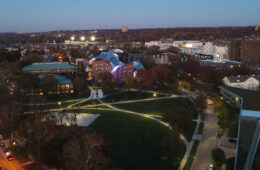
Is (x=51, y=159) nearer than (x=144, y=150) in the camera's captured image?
Yes

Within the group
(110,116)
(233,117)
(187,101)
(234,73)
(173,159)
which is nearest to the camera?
(173,159)

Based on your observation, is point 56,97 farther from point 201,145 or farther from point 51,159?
point 201,145

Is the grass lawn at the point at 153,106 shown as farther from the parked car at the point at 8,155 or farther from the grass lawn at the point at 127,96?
the parked car at the point at 8,155

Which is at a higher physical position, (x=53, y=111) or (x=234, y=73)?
(x=234, y=73)

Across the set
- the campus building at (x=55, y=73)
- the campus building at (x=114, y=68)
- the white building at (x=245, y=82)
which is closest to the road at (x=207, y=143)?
the white building at (x=245, y=82)

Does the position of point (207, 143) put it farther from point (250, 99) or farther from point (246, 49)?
point (246, 49)

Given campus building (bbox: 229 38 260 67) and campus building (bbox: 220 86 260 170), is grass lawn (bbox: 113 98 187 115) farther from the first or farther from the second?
campus building (bbox: 229 38 260 67)

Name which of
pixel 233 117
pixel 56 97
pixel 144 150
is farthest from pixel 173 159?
pixel 56 97
